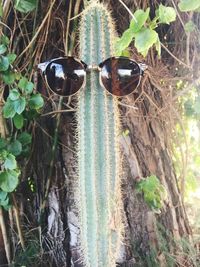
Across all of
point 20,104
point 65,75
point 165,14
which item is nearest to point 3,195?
point 20,104

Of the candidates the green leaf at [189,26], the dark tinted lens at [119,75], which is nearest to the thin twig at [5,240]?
the dark tinted lens at [119,75]

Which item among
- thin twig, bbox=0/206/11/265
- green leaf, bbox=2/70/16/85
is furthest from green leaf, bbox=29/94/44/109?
thin twig, bbox=0/206/11/265

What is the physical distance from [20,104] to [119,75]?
45cm

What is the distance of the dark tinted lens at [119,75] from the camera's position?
1371 millimetres

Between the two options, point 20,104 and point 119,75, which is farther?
point 20,104

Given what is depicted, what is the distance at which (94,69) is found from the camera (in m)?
1.38

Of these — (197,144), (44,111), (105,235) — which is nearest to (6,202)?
(44,111)

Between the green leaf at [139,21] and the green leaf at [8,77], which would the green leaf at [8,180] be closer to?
the green leaf at [8,77]

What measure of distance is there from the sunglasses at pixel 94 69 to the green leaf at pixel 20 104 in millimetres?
269

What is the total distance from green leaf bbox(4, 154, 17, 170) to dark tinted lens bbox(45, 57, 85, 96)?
39 centimetres

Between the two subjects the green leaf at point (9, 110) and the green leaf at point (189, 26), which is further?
the green leaf at point (189, 26)

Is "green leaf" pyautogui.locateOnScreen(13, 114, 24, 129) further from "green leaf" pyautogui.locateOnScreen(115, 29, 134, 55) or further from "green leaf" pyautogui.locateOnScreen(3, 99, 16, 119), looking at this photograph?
"green leaf" pyautogui.locateOnScreen(115, 29, 134, 55)

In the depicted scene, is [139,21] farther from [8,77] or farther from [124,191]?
[124,191]

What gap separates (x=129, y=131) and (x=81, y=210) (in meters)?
0.65
